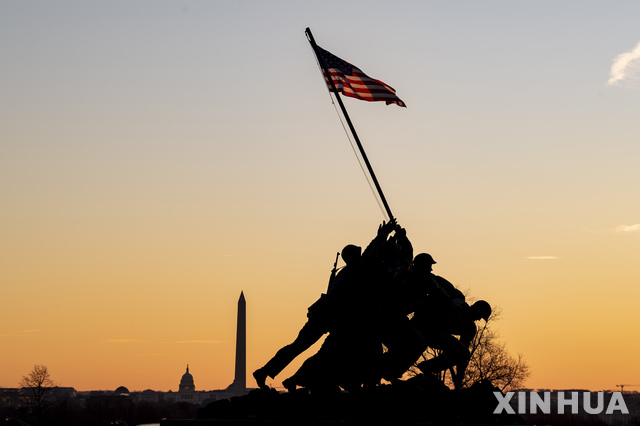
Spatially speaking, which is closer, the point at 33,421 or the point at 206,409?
the point at 206,409

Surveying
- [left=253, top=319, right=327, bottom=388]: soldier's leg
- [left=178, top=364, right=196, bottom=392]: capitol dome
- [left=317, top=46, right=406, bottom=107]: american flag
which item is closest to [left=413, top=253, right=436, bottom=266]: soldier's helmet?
[left=253, top=319, right=327, bottom=388]: soldier's leg

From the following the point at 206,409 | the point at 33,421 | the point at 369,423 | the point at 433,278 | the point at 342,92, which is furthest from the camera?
the point at 33,421

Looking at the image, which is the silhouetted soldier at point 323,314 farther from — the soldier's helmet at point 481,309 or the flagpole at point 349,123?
the soldier's helmet at point 481,309

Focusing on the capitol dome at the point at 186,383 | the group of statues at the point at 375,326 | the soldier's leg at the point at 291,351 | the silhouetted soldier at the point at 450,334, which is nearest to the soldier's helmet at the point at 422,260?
the group of statues at the point at 375,326

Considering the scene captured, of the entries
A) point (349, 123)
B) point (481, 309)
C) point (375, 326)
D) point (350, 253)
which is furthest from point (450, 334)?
point (349, 123)

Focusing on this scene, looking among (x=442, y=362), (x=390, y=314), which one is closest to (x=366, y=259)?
(x=390, y=314)

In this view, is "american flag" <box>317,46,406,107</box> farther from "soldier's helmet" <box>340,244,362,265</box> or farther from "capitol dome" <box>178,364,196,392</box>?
"capitol dome" <box>178,364,196,392</box>

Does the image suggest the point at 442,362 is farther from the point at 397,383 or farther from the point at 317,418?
the point at 317,418

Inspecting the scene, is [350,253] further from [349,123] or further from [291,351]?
[349,123]

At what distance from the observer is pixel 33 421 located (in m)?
67.6

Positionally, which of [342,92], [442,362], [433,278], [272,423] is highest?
[342,92]

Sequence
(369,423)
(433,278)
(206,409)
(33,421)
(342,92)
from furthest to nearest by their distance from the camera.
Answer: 1. (33,421)
2. (342,92)
3. (433,278)
4. (206,409)
5. (369,423)

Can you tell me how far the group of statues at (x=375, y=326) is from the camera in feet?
64.2

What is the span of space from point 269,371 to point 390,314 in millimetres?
2488
